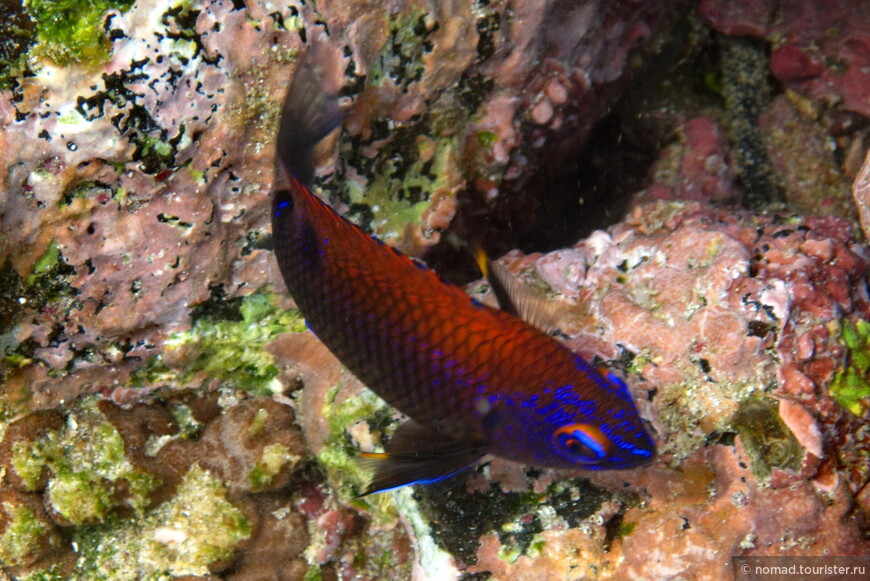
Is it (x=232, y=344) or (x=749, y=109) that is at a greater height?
(x=749, y=109)

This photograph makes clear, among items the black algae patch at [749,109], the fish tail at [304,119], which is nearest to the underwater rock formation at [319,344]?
the fish tail at [304,119]

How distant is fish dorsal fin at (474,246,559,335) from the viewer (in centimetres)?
197

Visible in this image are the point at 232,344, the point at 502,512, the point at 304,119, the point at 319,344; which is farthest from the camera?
the point at 319,344

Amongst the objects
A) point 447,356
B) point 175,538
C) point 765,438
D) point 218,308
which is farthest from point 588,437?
point 175,538

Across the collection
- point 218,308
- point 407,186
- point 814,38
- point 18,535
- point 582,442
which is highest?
point 814,38

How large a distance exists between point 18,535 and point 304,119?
8.80 feet

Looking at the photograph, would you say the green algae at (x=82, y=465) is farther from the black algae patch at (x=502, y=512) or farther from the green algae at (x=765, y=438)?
the green algae at (x=765, y=438)

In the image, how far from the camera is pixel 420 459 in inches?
77.3

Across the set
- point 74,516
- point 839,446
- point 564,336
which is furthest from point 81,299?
point 839,446

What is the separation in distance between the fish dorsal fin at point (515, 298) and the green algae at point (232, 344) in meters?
1.41

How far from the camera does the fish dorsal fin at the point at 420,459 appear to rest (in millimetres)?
1891

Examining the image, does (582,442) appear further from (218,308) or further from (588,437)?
(218,308)

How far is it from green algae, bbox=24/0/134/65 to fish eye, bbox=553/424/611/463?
2.08 meters

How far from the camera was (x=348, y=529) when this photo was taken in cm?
331
